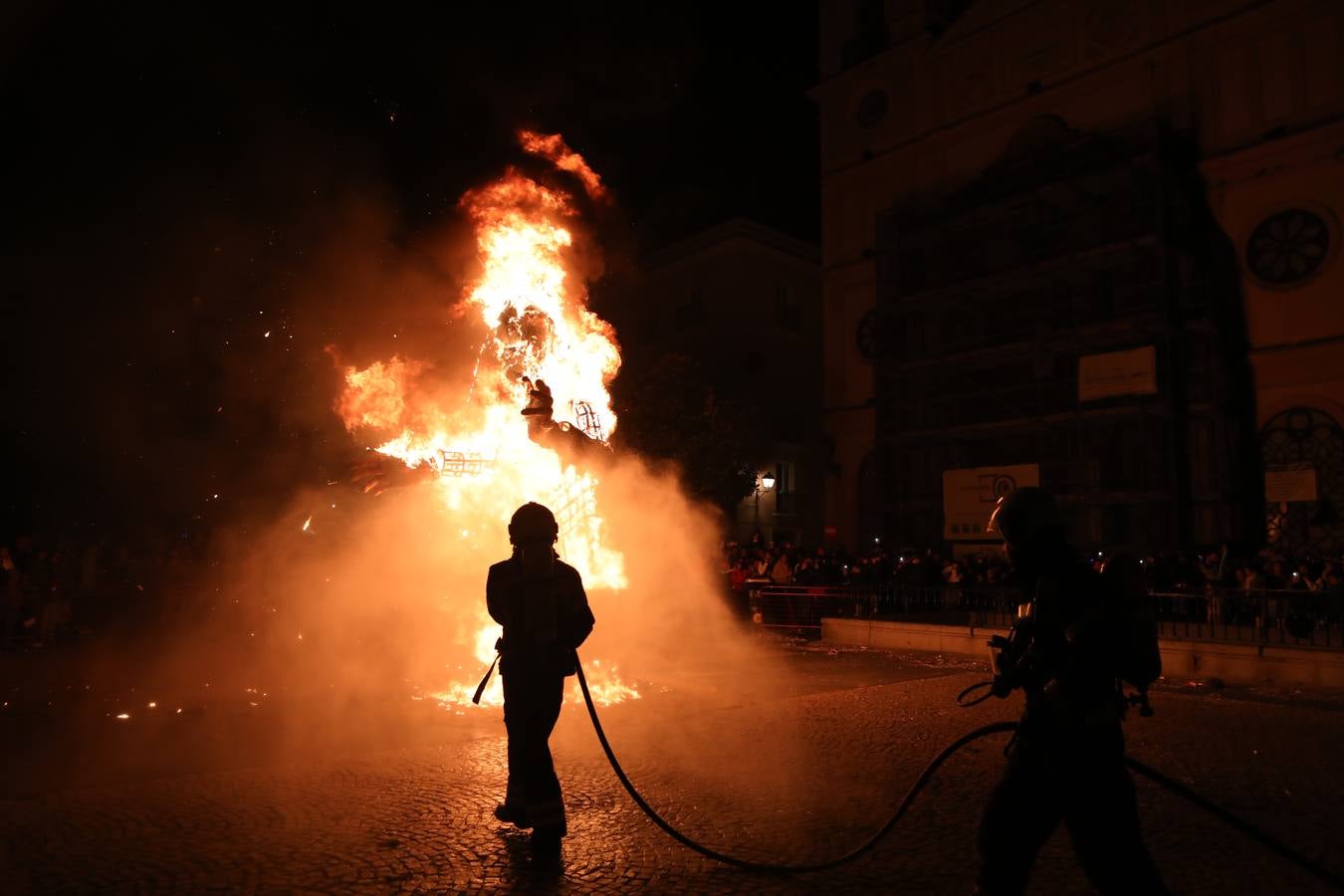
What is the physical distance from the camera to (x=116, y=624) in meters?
15.7

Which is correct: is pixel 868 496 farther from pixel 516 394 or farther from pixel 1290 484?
pixel 516 394

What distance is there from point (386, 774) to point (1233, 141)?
2437cm

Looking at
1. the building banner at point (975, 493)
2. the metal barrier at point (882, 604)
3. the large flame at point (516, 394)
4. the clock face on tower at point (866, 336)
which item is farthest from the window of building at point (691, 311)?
the large flame at point (516, 394)

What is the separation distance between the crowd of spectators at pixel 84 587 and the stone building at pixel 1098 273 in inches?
739

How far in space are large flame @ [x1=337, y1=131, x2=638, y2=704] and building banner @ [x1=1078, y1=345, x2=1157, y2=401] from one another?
15.3 meters

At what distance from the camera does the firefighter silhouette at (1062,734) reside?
3.23 meters

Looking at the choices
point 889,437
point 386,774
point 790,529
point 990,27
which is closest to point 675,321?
point 790,529

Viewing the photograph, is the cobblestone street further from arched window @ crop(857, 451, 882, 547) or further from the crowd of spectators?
arched window @ crop(857, 451, 882, 547)

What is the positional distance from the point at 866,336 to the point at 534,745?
2677cm

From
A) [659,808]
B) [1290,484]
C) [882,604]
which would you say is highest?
[1290,484]

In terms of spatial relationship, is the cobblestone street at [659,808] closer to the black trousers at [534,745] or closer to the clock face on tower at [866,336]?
the black trousers at [534,745]

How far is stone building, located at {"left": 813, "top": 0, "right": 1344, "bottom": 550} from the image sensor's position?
21078 mm

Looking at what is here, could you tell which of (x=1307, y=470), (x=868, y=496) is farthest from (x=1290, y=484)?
(x=868, y=496)

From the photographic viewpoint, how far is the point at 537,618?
504 centimetres
